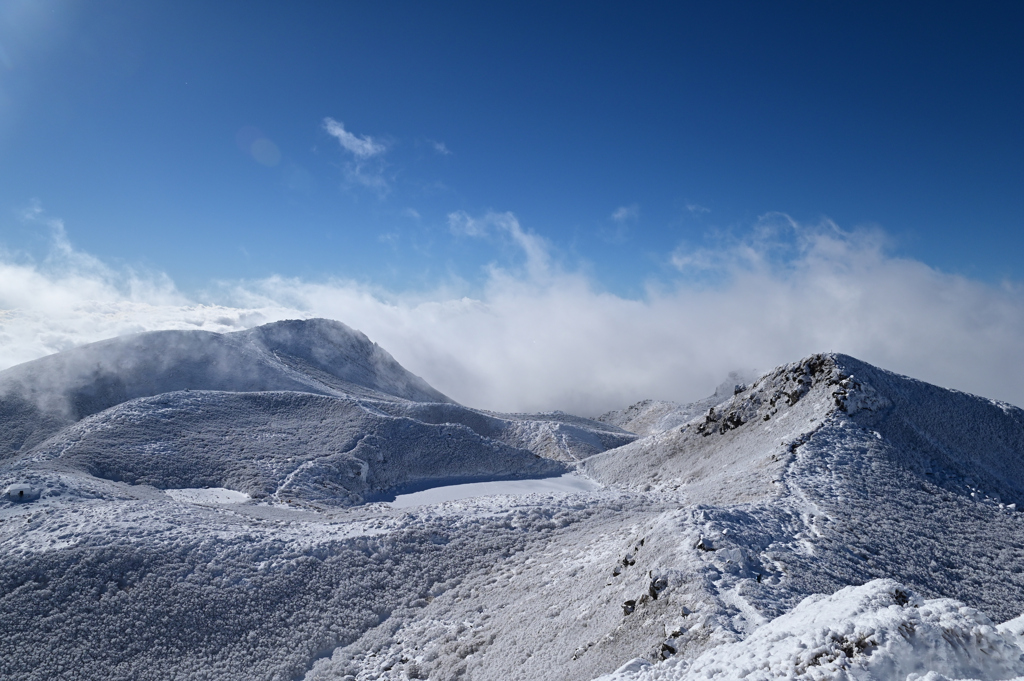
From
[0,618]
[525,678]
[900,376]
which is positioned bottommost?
[0,618]

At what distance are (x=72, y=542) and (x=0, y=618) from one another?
7.27 feet

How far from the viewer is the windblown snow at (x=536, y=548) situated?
8578 mm

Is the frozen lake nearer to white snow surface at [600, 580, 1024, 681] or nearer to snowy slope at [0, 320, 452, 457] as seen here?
white snow surface at [600, 580, 1024, 681]

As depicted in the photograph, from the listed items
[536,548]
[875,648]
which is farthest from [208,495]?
[875,648]

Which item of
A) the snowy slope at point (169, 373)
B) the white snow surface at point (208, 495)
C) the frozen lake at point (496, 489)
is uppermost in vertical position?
the snowy slope at point (169, 373)

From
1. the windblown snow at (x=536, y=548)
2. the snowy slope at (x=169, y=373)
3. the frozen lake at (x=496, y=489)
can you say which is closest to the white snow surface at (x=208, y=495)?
the windblown snow at (x=536, y=548)

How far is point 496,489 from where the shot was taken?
25.8m

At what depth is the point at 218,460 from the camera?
83.0 feet

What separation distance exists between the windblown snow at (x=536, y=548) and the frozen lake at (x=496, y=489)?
0.60 feet

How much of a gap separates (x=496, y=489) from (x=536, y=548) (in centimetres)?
957

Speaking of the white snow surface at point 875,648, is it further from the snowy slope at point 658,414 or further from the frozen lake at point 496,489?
the snowy slope at point 658,414

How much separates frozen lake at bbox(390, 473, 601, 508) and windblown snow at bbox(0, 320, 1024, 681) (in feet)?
0.60

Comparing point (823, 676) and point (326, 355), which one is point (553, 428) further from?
point (823, 676)

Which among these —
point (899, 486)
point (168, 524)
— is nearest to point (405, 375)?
point (168, 524)
